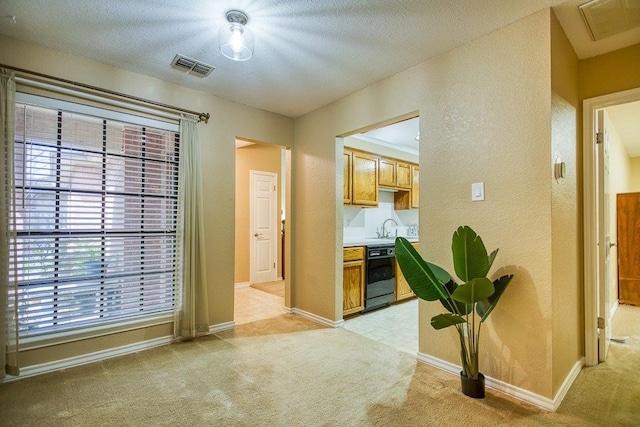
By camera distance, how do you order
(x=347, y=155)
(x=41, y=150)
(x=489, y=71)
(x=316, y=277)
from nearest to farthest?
(x=489, y=71) < (x=41, y=150) < (x=316, y=277) < (x=347, y=155)

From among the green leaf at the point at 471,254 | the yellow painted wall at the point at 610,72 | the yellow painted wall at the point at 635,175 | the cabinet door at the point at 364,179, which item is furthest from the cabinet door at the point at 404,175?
the yellow painted wall at the point at 635,175

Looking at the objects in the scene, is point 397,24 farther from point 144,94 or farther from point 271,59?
point 144,94

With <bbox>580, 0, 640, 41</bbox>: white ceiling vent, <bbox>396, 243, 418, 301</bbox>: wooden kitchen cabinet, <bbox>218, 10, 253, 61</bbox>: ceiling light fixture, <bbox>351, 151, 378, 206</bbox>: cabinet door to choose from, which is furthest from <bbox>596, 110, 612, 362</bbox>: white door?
<bbox>218, 10, 253, 61</bbox>: ceiling light fixture

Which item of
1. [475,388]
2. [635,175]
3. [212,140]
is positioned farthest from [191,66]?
[635,175]

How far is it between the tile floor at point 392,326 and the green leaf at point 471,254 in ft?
4.02

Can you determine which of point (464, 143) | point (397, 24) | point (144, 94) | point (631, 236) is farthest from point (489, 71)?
point (631, 236)

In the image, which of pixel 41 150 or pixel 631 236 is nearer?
pixel 41 150

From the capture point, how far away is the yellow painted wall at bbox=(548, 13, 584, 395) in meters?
2.05

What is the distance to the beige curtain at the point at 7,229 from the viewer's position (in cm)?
221

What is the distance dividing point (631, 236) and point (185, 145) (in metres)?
5.86

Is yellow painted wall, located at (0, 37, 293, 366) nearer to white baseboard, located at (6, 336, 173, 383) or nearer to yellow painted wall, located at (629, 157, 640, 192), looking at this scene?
white baseboard, located at (6, 336, 173, 383)

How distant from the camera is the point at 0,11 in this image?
6.72ft

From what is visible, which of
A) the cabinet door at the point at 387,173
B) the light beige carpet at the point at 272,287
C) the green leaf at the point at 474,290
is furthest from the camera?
the light beige carpet at the point at 272,287

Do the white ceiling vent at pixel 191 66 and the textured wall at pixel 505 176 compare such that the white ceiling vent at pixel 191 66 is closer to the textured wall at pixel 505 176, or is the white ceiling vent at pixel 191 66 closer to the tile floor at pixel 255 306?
the textured wall at pixel 505 176
